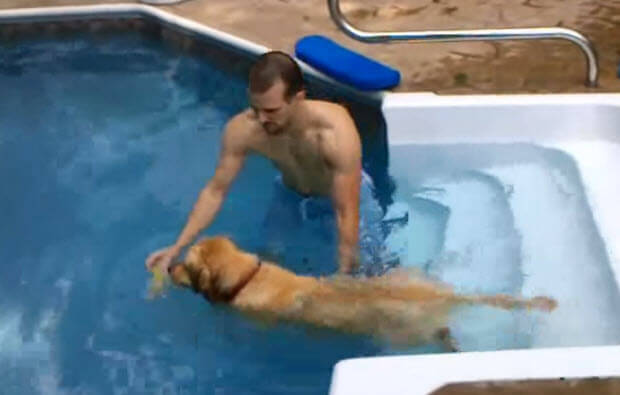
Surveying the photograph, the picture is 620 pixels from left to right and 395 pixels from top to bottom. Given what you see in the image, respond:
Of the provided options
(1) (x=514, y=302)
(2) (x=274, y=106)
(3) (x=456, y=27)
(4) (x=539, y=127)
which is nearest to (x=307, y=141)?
(2) (x=274, y=106)

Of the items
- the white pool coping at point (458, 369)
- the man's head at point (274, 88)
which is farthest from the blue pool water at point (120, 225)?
the white pool coping at point (458, 369)

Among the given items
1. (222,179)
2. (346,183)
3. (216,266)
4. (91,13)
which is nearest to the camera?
(216,266)

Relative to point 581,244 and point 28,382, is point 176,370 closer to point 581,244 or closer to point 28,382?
point 28,382

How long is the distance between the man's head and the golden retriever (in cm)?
46

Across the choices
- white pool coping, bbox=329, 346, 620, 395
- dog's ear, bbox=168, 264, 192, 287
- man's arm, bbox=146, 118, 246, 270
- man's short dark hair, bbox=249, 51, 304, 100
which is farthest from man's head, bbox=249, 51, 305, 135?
white pool coping, bbox=329, 346, 620, 395

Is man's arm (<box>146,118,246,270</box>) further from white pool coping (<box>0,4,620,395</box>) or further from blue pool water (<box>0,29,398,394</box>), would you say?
white pool coping (<box>0,4,620,395</box>)

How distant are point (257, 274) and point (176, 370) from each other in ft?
1.83

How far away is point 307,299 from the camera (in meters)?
3.24

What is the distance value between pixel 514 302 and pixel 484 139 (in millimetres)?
1105

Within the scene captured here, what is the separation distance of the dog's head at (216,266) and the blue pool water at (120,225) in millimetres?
157

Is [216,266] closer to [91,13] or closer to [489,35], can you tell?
[489,35]

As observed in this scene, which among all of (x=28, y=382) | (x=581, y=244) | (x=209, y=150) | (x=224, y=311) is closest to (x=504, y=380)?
(x=224, y=311)

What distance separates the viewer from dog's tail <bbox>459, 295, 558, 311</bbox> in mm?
3475

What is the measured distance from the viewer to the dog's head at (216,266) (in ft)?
10.5
